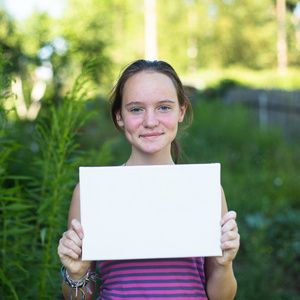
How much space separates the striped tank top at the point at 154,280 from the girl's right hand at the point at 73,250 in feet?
0.45

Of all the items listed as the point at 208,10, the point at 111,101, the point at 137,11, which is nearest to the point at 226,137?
the point at 111,101

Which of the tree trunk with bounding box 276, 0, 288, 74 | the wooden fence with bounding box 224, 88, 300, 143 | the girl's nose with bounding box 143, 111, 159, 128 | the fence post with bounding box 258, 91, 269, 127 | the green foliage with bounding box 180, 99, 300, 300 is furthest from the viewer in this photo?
the tree trunk with bounding box 276, 0, 288, 74

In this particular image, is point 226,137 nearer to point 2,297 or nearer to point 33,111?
point 33,111

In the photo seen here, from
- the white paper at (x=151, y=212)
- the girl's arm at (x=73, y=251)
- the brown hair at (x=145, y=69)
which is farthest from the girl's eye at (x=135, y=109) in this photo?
the girl's arm at (x=73, y=251)

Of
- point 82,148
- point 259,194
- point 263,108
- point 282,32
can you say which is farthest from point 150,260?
point 282,32

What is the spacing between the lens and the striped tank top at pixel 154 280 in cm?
148

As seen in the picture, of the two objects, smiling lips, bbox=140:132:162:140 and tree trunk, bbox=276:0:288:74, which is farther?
tree trunk, bbox=276:0:288:74

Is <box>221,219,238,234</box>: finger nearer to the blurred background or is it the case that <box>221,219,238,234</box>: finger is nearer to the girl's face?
the girl's face

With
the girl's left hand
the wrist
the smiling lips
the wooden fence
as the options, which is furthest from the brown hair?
the wooden fence

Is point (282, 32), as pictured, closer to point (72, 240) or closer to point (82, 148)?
point (82, 148)

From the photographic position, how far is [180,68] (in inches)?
1661

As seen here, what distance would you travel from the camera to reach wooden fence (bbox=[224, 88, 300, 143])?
915 centimetres

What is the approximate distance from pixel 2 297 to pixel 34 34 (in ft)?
18.7

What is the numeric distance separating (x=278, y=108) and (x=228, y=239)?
31.3 ft
